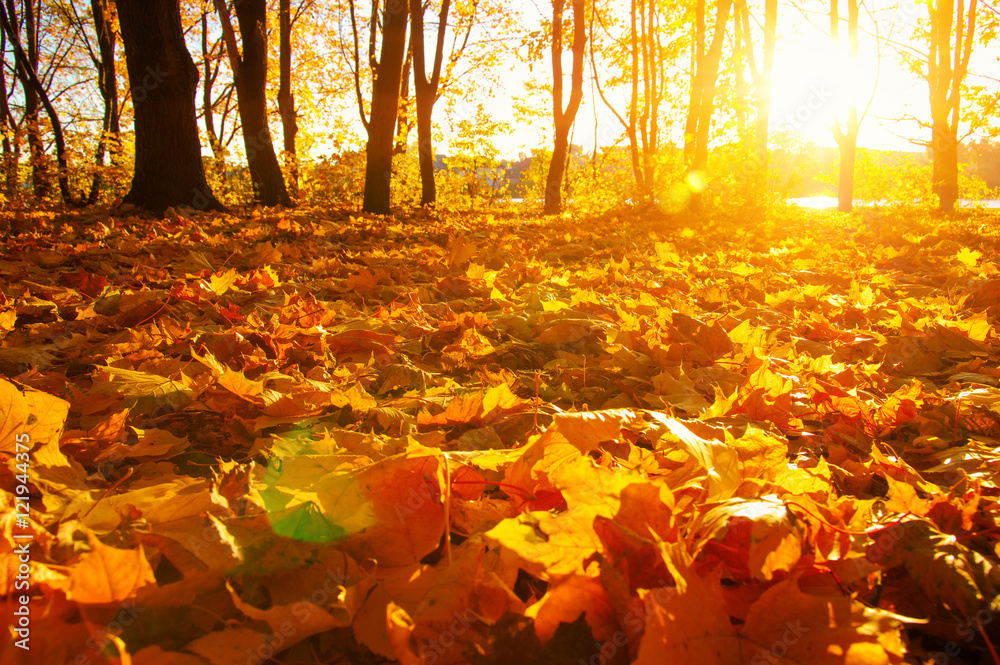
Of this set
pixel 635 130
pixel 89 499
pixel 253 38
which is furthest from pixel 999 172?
pixel 89 499

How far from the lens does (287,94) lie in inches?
460

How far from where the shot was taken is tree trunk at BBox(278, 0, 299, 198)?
34.6 feet

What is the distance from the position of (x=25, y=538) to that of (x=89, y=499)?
0.21m

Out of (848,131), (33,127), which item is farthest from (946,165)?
(33,127)

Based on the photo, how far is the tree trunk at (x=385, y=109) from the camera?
7.11 m

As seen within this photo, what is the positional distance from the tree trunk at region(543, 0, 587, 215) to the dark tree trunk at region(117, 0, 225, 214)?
637 centimetres

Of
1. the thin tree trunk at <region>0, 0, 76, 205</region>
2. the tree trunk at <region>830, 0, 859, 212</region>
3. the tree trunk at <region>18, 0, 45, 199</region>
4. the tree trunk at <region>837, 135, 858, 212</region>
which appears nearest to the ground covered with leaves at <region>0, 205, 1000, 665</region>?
the tree trunk at <region>18, 0, 45, 199</region>

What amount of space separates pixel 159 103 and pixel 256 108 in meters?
2.75

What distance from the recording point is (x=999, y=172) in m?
53.3

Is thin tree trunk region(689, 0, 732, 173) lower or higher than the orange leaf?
higher

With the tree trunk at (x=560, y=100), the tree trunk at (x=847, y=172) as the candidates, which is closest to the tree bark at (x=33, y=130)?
the tree trunk at (x=560, y=100)

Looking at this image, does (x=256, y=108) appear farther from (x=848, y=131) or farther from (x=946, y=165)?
(x=848, y=131)

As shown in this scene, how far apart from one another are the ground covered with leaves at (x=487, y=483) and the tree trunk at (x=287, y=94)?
920cm

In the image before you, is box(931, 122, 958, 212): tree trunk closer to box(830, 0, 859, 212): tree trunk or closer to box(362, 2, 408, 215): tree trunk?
box(830, 0, 859, 212): tree trunk
